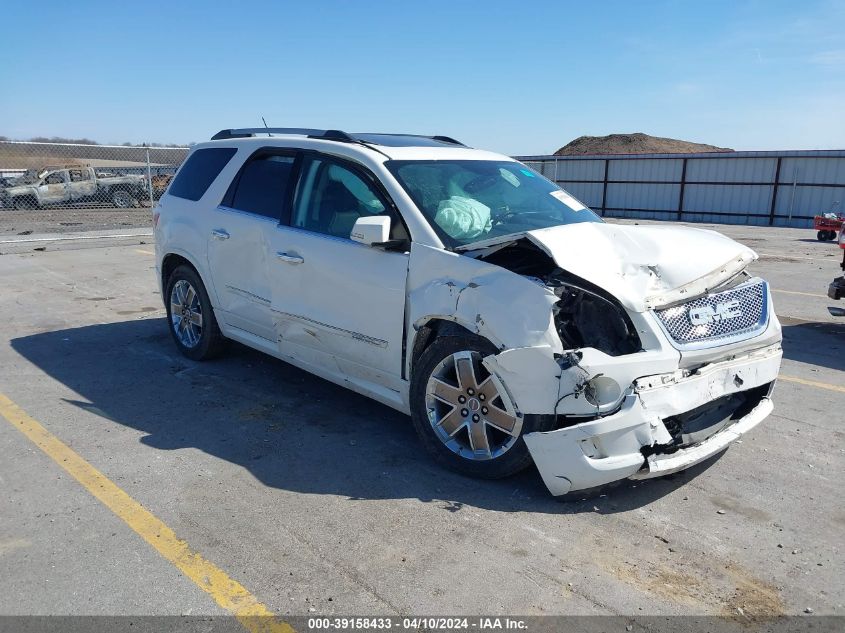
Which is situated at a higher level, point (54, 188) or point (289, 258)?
point (289, 258)

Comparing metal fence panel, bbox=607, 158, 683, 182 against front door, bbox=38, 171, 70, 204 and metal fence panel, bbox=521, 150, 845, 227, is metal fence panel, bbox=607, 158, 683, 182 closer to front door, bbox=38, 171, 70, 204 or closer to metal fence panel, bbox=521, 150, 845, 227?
metal fence panel, bbox=521, 150, 845, 227

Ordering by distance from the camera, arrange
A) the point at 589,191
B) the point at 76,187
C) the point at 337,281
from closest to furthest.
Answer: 1. the point at 337,281
2. the point at 76,187
3. the point at 589,191

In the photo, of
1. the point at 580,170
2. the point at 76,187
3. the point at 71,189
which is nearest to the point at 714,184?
the point at 580,170

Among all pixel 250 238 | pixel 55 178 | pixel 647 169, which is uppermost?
pixel 647 169

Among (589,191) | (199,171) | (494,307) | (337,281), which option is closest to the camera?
(494,307)

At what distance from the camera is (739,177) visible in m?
29.2

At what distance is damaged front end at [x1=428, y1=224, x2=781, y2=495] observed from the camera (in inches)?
132

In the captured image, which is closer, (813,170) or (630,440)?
(630,440)

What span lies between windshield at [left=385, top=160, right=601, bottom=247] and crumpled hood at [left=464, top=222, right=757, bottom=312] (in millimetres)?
436

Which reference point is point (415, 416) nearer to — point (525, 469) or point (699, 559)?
point (525, 469)

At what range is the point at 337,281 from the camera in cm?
452

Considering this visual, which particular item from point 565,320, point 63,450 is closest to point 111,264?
point 63,450

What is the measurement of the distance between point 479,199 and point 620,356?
1.65 metres

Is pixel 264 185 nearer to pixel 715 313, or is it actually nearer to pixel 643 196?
pixel 715 313
